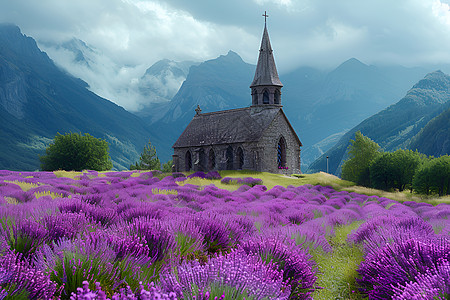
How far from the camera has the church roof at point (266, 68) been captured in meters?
46.6

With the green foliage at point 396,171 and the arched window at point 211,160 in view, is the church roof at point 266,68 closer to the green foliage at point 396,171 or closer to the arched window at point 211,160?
the arched window at point 211,160

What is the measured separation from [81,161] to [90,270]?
68.0m

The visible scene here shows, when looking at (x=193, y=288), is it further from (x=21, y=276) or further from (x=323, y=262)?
(x=323, y=262)

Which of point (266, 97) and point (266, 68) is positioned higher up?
point (266, 68)

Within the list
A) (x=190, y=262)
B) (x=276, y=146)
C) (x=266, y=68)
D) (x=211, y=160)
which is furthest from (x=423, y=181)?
(x=190, y=262)

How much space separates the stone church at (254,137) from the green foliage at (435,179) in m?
15.9

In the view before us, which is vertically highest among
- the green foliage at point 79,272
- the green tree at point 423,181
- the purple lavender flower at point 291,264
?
the green foliage at point 79,272

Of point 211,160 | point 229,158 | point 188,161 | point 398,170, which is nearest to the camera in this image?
point 398,170

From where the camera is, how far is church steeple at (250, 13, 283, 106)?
46.6 metres

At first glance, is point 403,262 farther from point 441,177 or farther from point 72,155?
point 72,155

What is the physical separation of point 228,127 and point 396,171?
24.2 m

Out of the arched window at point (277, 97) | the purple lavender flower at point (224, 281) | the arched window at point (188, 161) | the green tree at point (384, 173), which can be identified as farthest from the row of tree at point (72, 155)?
the purple lavender flower at point (224, 281)

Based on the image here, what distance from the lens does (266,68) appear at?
47.2 m

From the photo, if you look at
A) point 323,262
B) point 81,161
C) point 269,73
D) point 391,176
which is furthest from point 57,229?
point 81,161
